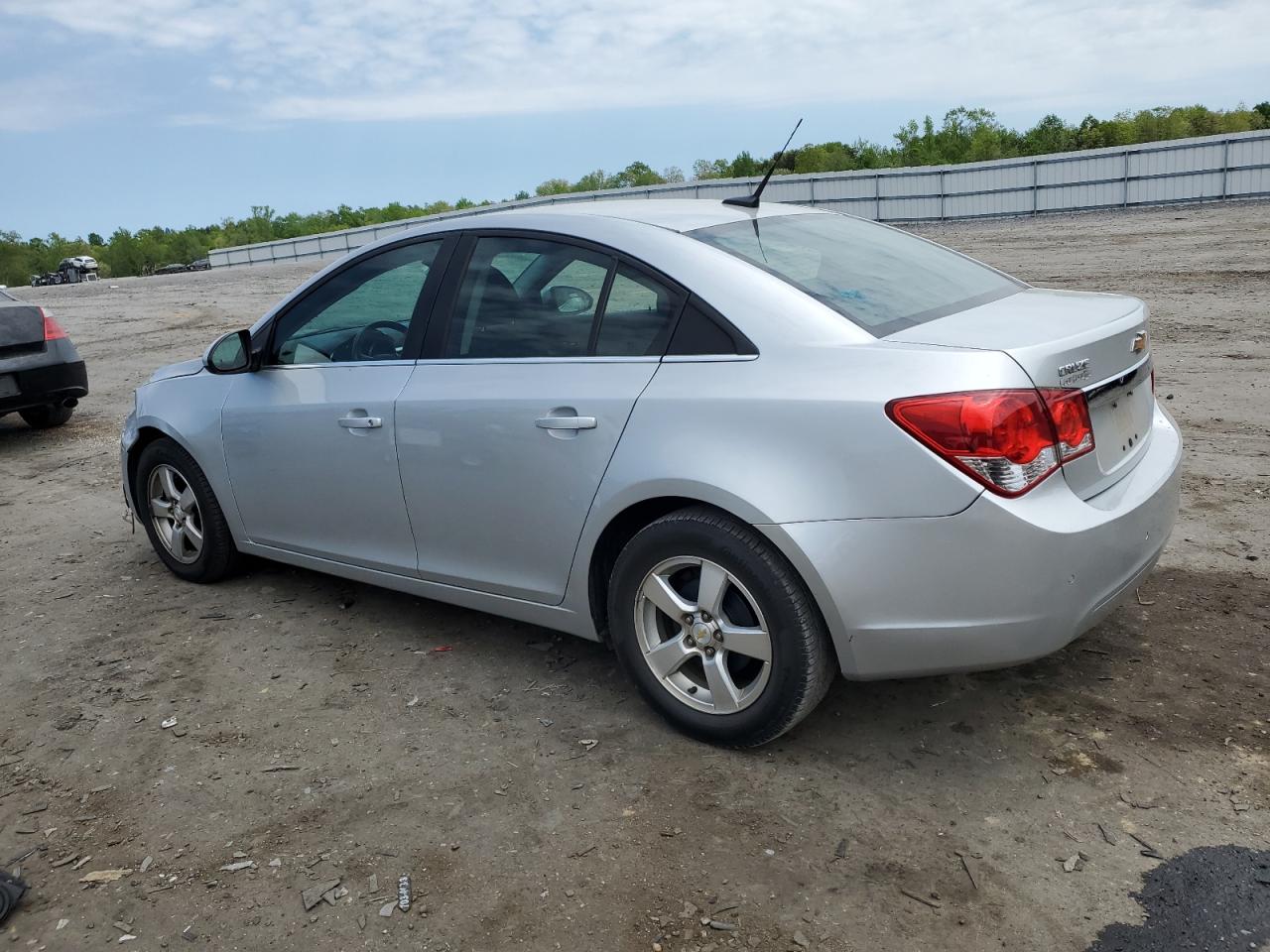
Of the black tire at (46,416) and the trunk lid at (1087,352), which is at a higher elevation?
the trunk lid at (1087,352)

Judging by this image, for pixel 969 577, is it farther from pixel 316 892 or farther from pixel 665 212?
pixel 316 892

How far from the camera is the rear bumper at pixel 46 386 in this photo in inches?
A: 372

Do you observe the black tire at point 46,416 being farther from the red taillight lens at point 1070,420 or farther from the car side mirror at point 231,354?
the red taillight lens at point 1070,420

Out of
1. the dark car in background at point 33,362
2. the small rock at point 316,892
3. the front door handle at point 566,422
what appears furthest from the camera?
the dark car in background at point 33,362

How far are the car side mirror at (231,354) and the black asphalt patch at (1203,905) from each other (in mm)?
3897

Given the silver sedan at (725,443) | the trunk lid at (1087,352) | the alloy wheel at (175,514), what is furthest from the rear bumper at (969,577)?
the alloy wheel at (175,514)

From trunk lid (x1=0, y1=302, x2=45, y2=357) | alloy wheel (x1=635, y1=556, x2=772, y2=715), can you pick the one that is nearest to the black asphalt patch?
alloy wheel (x1=635, y1=556, x2=772, y2=715)

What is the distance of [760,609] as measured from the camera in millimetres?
3256

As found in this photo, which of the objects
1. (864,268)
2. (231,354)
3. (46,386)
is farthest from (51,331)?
(864,268)

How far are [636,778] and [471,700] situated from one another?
874mm

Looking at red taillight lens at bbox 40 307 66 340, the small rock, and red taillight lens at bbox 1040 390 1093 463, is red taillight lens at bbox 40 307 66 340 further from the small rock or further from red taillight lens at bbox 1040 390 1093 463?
red taillight lens at bbox 1040 390 1093 463

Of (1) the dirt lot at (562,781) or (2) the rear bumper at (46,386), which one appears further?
(2) the rear bumper at (46,386)

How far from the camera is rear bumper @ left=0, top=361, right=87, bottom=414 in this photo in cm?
944

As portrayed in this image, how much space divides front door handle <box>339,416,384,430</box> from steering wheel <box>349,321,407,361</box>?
0.82 feet
